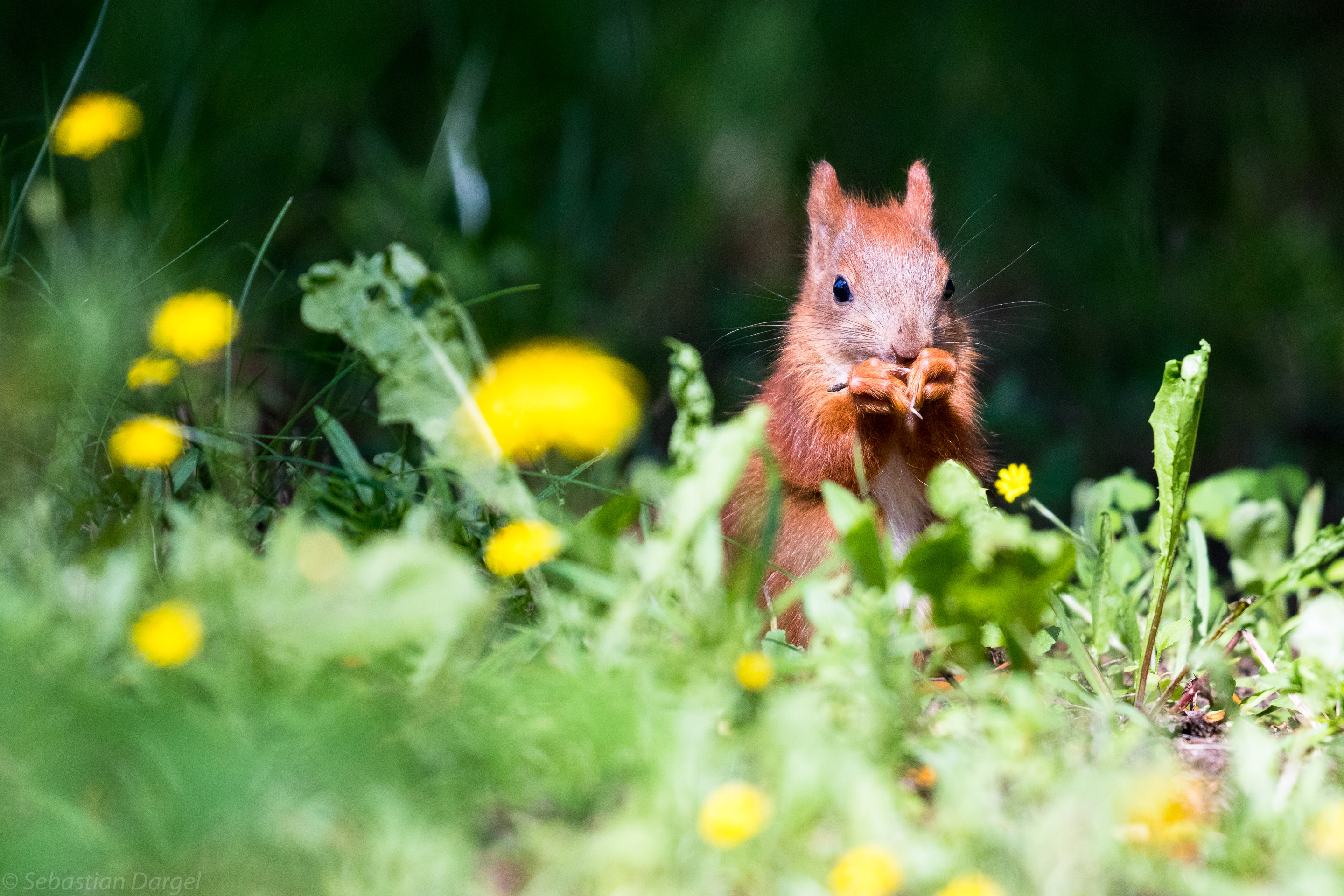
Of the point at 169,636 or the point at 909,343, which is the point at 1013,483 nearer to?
the point at 909,343

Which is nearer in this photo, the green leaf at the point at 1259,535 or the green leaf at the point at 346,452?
the green leaf at the point at 346,452

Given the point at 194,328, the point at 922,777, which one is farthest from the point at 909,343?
the point at 194,328

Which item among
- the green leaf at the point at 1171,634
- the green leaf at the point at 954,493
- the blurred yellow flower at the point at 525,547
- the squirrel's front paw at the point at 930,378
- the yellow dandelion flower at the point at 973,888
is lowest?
the blurred yellow flower at the point at 525,547

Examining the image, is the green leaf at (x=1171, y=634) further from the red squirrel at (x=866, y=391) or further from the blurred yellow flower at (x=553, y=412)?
the blurred yellow flower at (x=553, y=412)

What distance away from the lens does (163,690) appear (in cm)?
153

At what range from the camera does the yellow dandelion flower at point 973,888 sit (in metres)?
1.29

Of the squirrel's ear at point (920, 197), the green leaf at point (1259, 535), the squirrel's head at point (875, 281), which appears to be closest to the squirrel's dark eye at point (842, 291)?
the squirrel's head at point (875, 281)

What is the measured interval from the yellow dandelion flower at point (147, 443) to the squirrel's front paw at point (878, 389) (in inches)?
56.2

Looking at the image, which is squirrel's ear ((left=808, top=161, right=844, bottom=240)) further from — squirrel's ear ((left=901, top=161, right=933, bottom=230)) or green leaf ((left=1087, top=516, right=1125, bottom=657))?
green leaf ((left=1087, top=516, right=1125, bottom=657))

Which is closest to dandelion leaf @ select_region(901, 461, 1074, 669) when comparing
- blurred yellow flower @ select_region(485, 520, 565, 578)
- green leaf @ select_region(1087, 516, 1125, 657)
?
green leaf @ select_region(1087, 516, 1125, 657)

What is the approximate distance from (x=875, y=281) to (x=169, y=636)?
81.9 inches

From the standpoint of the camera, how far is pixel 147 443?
1998 mm

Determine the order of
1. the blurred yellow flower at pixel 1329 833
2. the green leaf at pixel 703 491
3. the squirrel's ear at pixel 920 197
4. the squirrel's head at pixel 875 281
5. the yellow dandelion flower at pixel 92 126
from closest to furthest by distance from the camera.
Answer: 1. the blurred yellow flower at pixel 1329 833
2. the green leaf at pixel 703 491
3. the yellow dandelion flower at pixel 92 126
4. the squirrel's head at pixel 875 281
5. the squirrel's ear at pixel 920 197

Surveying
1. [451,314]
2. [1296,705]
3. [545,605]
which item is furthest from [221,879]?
[1296,705]
